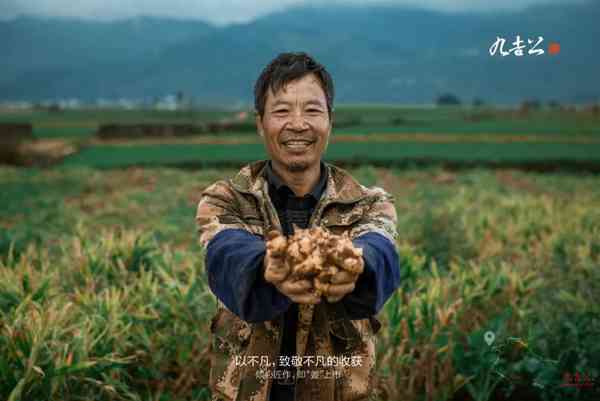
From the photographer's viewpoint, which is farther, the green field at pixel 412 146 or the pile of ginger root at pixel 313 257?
the green field at pixel 412 146

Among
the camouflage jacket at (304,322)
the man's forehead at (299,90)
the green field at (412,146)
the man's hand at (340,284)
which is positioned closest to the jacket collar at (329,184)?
the camouflage jacket at (304,322)

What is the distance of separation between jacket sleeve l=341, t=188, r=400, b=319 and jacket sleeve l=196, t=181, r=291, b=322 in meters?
0.17

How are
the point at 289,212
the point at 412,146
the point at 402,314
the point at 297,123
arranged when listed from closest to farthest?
the point at 297,123 < the point at 289,212 < the point at 402,314 < the point at 412,146

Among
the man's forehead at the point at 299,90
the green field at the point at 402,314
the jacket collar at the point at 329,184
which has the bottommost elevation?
the green field at the point at 402,314

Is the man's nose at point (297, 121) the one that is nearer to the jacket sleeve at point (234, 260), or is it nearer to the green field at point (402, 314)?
the jacket sleeve at point (234, 260)

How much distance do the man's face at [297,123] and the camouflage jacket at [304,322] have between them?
12 cm

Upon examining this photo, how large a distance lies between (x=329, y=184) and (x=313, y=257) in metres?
0.57

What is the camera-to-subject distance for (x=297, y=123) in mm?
1472

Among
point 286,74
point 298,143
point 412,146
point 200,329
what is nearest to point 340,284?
point 298,143

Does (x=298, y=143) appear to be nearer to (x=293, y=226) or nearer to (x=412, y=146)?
(x=293, y=226)

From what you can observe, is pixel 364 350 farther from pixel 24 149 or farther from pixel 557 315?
pixel 24 149

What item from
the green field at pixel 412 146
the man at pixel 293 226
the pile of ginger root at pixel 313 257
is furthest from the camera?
the green field at pixel 412 146

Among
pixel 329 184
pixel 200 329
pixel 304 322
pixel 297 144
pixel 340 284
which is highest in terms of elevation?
pixel 297 144

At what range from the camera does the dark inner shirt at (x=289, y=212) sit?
1556 mm
